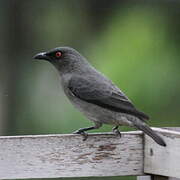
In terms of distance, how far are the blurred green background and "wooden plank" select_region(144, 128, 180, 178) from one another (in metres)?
4.22

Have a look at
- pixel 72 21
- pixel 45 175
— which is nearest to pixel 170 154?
pixel 45 175

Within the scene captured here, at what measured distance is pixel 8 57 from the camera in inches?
413

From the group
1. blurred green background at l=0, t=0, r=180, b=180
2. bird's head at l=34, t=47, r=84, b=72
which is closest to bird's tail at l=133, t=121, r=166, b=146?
bird's head at l=34, t=47, r=84, b=72

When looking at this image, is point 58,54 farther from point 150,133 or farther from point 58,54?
point 150,133

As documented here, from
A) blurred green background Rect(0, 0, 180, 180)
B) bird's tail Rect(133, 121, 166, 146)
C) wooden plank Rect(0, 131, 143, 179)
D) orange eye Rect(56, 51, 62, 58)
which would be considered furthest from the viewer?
blurred green background Rect(0, 0, 180, 180)

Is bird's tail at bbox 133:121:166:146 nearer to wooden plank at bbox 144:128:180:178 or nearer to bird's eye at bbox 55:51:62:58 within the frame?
wooden plank at bbox 144:128:180:178

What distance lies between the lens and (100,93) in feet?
19.4

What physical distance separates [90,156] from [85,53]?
6.08m

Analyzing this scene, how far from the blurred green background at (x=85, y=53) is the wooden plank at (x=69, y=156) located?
4216 millimetres

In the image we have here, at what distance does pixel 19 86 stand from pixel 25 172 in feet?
19.5

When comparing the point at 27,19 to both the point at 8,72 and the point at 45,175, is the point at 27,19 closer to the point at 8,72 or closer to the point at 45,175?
the point at 8,72

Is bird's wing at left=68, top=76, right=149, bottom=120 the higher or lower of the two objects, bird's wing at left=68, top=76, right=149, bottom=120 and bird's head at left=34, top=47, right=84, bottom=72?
the lower

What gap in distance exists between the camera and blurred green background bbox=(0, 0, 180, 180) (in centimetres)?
934

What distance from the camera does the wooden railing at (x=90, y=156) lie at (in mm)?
4355
